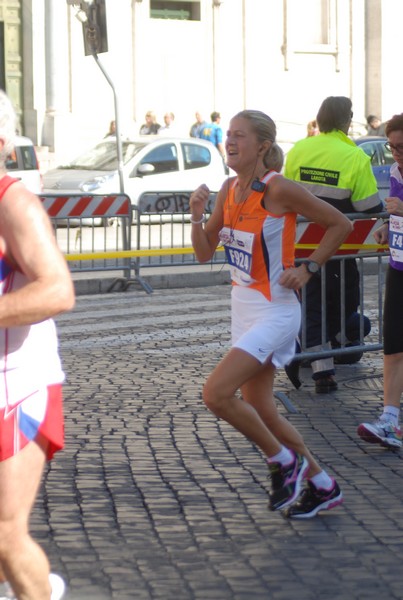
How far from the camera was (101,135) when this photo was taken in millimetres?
32625

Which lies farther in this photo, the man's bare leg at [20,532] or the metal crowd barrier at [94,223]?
the metal crowd barrier at [94,223]

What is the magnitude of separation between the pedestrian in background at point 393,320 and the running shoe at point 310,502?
125 cm

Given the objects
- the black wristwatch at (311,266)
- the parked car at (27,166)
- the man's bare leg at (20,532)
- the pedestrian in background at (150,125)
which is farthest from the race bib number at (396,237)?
the pedestrian in background at (150,125)

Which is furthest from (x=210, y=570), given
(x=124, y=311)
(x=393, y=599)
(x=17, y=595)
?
(x=124, y=311)

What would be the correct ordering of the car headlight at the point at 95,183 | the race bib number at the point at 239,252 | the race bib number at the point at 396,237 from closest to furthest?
the race bib number at the point at 239,252
the race bib number at the point at 396,237
the car headlight at the point at 95,183

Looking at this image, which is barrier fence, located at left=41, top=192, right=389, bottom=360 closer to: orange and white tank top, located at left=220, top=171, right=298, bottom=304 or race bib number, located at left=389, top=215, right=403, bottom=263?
race bib number, located at left=389, top=215, right=403, bottom=263

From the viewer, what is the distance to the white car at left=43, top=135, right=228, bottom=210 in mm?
23281

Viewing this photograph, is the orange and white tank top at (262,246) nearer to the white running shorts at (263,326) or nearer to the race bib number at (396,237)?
the white running shorts at (263,326)

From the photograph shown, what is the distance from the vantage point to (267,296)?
560 centimetres

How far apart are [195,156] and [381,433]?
701 inches

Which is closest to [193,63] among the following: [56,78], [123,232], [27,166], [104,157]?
[56,78]

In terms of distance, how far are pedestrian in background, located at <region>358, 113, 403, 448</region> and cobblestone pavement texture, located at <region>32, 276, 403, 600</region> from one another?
0.12 m

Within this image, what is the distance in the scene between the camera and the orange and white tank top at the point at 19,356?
366 cm

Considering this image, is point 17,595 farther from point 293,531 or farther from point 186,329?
point 186,329
